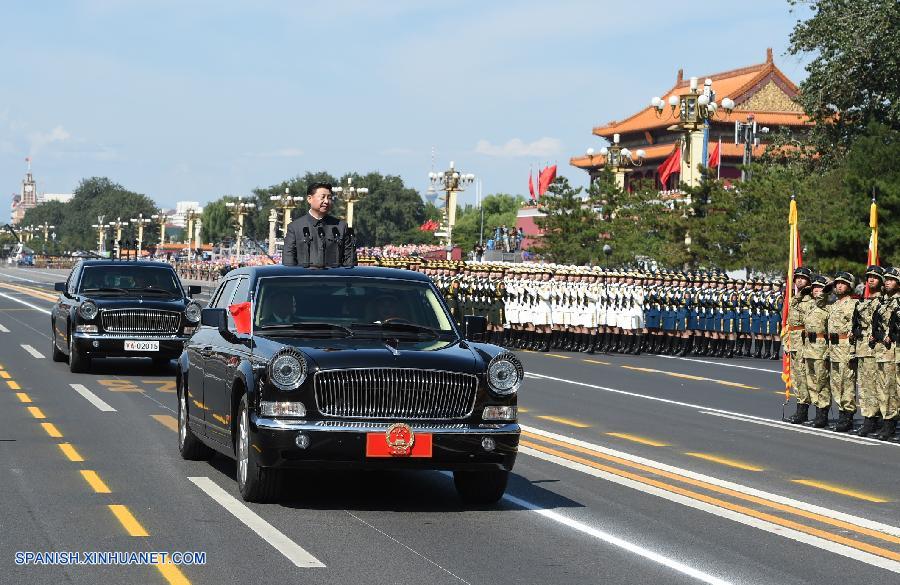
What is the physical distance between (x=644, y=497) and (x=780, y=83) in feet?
282

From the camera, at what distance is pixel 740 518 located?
34.2 ft

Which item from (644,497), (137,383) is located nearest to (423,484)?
(644,497)

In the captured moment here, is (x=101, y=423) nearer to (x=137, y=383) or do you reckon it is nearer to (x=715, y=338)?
(x=137, y=383)

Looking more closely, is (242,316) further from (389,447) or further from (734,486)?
(734,486)

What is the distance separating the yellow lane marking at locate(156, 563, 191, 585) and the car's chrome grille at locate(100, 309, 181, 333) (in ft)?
48.4

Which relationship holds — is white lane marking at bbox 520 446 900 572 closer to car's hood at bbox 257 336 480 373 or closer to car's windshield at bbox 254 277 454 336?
car's hood at bbox 257 336 480 373

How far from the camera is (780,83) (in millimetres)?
94062

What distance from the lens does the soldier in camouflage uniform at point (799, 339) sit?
1866cm

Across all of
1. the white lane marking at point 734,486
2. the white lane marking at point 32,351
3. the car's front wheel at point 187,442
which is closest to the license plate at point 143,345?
the white lane marking at point 32,351

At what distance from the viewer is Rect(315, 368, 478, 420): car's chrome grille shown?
33.1 feet

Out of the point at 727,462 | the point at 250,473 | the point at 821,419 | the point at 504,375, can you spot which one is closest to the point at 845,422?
the point at 821,419

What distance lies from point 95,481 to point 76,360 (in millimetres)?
11807

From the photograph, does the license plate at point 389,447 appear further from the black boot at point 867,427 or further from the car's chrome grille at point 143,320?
the car's chrome grille at point 143,320

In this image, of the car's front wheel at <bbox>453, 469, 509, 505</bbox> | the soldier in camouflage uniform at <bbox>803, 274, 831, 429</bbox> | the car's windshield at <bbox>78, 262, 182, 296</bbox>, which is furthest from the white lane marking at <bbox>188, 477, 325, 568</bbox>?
the car's windshield at <bbox>78, 262, 182, 296</bbox>
